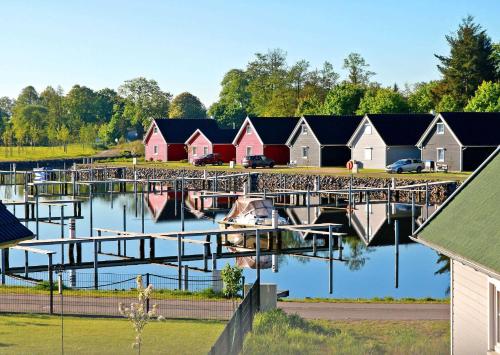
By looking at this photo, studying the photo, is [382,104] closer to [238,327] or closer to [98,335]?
[98,335]

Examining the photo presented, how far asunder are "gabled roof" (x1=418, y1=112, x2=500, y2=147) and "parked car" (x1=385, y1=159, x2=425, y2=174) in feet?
8.99

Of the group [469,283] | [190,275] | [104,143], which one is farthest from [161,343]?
[104,143]

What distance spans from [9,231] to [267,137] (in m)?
80.2

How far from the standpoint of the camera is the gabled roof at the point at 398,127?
87.2m

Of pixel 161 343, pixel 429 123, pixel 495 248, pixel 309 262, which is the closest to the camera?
pixel 495 248

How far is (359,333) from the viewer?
24062mm

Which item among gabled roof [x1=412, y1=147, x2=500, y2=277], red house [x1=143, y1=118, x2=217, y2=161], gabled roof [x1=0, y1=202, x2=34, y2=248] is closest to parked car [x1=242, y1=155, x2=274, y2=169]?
red house [x1=143, y1=118, x2=217, y2=161]

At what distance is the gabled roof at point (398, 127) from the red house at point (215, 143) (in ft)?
75.1

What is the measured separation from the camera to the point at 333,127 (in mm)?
95688

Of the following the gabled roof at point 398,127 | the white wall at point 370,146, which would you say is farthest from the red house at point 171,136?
the gabled roof at point 398,127

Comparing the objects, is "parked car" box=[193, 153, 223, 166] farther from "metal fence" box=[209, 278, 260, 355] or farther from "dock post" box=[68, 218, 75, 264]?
"metal fence" box=[209, 278, 260, 355]

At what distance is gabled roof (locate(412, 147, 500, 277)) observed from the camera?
17380 millimetres

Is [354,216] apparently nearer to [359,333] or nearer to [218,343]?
[359,333]

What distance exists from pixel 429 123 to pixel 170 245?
44355mm
